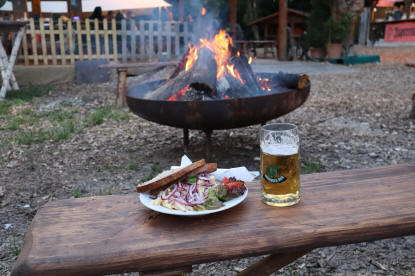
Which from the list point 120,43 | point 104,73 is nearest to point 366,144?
point 104,73

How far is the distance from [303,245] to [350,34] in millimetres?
13360

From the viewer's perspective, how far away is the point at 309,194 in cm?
163

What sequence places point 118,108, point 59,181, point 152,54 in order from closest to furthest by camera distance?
point 59,181
point 118,108
point 152,54

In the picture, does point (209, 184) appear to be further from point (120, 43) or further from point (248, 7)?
point (248, 7)

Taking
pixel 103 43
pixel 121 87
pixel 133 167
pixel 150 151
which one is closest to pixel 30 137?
pixel 150 151

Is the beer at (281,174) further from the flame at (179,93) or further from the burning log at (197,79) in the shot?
the flame at (179,93)

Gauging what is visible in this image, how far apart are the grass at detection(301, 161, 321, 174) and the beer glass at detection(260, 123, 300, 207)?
217cm

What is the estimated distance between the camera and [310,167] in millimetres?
3656

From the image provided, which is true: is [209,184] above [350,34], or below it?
below

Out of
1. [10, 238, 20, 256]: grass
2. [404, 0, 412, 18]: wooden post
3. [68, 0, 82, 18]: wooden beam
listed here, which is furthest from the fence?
[404, 0, 412, 18]: wooden post

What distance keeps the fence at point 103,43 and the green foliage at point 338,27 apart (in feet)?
17.1

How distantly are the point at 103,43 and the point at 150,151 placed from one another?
252 inches

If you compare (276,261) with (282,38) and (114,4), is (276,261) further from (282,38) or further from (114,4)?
(114,4)

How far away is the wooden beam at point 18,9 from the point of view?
12.6 metres
